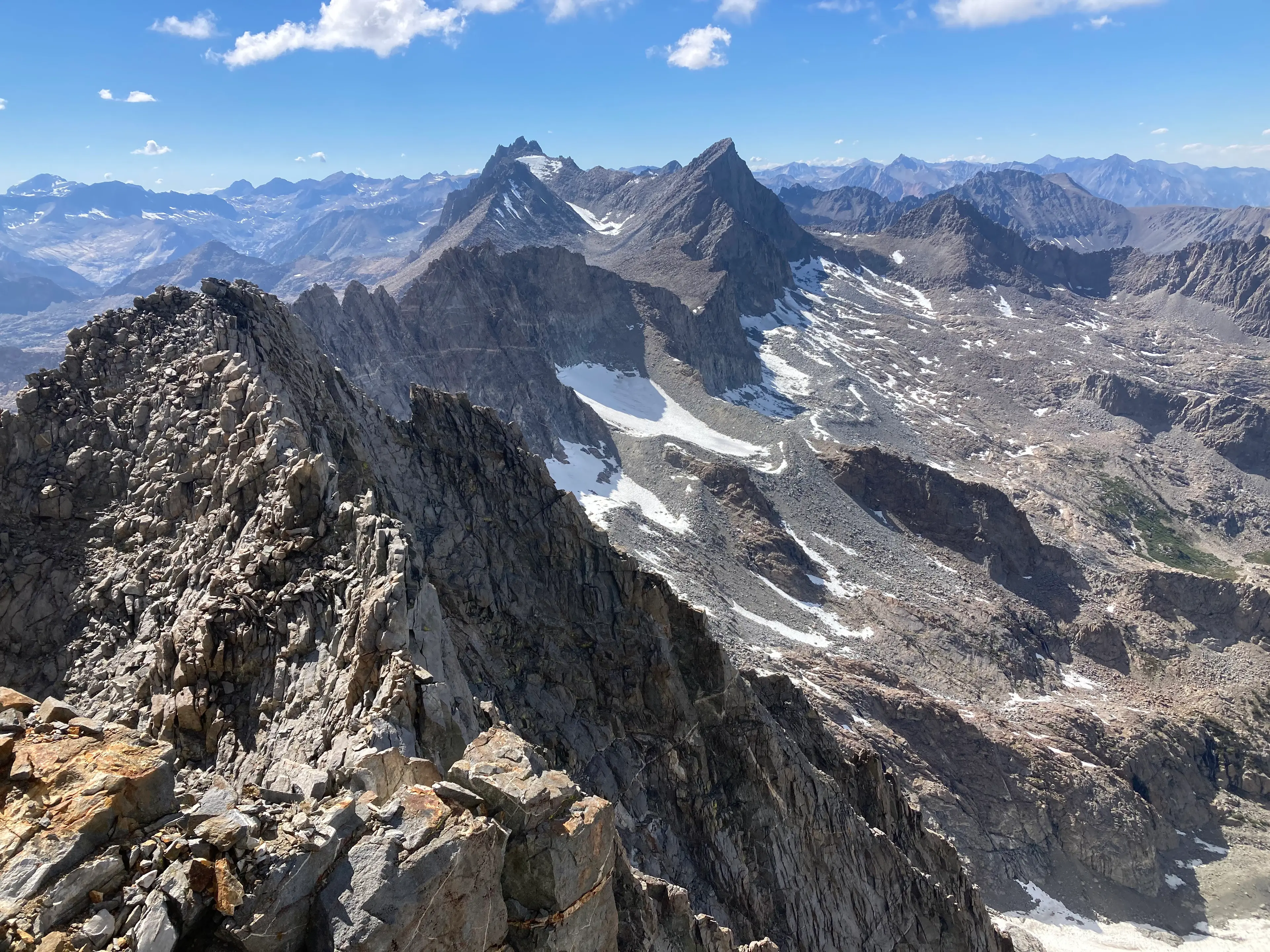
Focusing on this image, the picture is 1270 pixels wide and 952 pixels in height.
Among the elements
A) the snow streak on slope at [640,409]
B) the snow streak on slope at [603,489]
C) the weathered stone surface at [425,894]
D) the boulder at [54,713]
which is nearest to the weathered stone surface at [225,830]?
the weathered stone surface at [425,894]

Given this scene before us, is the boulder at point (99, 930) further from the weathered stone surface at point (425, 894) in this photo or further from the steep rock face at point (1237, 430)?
the steep rock face at point (1237, 430)

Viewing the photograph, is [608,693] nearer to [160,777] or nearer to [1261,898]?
[160,777]

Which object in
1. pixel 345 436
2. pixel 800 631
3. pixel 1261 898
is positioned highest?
pixel 345 436

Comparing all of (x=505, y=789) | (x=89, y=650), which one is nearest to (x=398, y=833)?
(x=505, y=789)

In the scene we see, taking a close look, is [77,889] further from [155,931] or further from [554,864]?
[554,864]

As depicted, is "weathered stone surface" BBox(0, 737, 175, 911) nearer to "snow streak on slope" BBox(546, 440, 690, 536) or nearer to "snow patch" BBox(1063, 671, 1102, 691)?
"snow streak on slope" BBox(546, 440, 690, 536)
